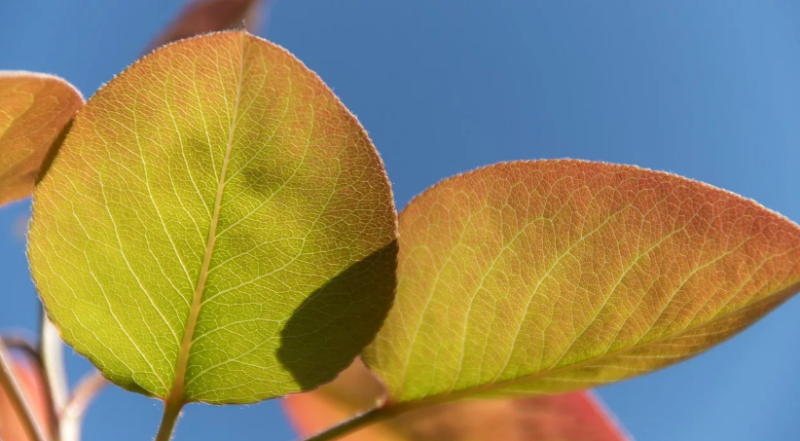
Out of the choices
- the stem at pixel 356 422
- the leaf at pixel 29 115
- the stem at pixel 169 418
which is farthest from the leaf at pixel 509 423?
→ the leaf at pixel 29 115

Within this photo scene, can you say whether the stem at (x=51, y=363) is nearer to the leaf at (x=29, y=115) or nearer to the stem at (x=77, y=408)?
the stem at (x=77, y=408)

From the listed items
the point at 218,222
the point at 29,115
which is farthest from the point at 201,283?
the point at 29,115

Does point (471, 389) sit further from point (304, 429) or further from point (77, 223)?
point (304, 429)

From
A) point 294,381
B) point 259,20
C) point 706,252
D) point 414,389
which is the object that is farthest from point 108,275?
point 259,20

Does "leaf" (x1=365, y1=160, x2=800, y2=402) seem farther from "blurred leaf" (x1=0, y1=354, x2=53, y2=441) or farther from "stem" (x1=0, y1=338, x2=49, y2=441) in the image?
"blurred leaf" (x1=0, y1=354, x2=53, y2=441)

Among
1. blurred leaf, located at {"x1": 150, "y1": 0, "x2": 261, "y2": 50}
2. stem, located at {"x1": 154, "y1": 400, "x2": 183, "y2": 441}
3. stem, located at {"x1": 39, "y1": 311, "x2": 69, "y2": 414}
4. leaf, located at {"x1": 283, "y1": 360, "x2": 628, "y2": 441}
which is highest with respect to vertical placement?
blurred leaf, located at {"x1": 150, "y1": 0, "x2": 261, "y2": 50}

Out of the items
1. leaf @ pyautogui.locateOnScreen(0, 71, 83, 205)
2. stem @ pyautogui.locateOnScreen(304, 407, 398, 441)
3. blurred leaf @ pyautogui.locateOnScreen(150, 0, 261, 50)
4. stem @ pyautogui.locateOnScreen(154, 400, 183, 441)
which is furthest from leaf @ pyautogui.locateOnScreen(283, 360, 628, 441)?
blurred leaf @ pyautogui.locateOnScreen(150, 0, 261, 50)

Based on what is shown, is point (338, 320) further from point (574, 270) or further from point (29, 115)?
point (29, 115)
